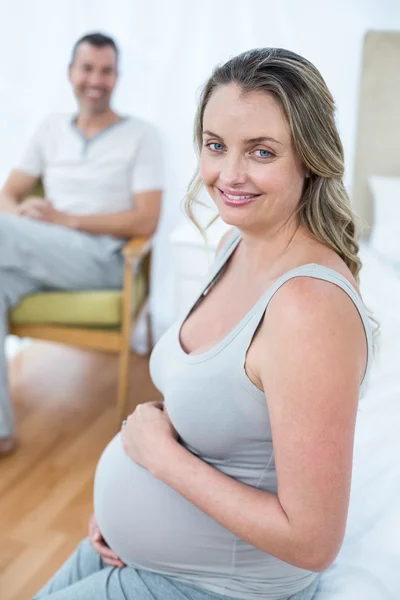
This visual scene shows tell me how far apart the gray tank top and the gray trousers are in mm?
1470

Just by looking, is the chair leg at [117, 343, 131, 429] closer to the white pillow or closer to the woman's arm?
the white pillow

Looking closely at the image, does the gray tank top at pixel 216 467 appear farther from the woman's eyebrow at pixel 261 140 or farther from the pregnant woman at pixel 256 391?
the woman's eyebrow at pixel 261 140

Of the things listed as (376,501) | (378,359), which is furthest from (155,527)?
(378,359)

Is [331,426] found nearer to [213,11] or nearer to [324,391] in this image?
[324,391]

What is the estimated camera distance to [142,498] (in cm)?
116

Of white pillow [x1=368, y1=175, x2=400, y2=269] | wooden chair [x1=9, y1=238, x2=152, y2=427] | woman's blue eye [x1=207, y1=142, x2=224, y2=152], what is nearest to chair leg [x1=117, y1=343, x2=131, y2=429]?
wooden chair [x1=9, y1=238, x2=152, y2=427]

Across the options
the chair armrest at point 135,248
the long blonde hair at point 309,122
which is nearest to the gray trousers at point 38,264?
the chair armrest at point 135,248

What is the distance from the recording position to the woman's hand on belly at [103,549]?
120cm

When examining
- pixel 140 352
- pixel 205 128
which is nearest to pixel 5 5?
pixel 140 352

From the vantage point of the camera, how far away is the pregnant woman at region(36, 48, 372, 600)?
88cm

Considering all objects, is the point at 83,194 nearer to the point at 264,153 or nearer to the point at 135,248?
the point at 135,248

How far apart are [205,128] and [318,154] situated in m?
0.17

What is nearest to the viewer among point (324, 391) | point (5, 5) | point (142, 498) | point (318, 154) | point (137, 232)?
point (324, 391)

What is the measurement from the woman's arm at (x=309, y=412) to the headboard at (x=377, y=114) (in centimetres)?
201
